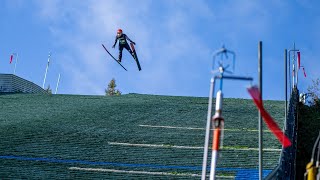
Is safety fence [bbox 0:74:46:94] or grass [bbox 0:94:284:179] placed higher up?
safety fence [bbox 0:74:46:94]

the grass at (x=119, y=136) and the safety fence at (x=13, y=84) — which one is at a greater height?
the safety fence at (x=13, y=84)

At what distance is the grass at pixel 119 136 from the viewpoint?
28.3ft

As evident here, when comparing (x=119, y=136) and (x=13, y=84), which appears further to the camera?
(x=13, y=84)

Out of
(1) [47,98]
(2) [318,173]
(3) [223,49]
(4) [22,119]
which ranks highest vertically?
(1) [47,98]

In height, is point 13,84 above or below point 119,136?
above

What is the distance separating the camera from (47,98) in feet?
61.1

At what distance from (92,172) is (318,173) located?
6008 millimetres

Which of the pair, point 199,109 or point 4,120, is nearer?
point 4,120

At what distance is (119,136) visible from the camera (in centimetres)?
1106

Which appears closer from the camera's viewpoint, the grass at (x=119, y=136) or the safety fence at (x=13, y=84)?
the grass at (x=119, y=136)

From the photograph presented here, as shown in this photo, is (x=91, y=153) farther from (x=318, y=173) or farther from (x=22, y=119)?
(x=318, y=173)

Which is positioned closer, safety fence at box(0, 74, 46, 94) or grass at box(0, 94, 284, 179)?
grass at box(0, 94, 284, 179)

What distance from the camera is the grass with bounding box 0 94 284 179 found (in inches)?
340

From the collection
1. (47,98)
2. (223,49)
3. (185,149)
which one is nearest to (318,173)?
(223,49)
